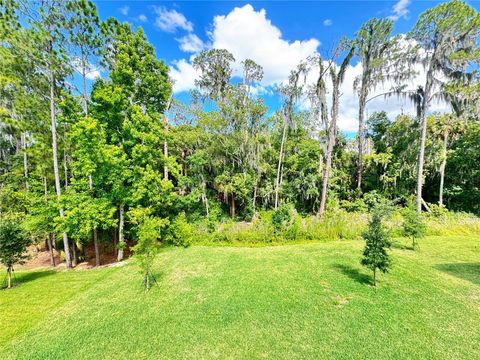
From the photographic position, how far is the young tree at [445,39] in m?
10.4

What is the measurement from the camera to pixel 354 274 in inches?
229

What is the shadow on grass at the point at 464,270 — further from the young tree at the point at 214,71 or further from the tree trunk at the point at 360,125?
the young tree at the point at 214,71

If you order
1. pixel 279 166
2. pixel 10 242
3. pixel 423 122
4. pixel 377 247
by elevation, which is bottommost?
pixel 10 242

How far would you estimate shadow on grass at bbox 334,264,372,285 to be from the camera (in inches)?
212

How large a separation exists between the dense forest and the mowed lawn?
1.66 m

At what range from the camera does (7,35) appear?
772cm

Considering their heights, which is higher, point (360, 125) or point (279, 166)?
point (360, 125)

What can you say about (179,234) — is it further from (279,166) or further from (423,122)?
(423,122)

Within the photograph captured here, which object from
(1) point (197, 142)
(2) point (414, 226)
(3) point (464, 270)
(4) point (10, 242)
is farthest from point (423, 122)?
(4) point (10, 242)

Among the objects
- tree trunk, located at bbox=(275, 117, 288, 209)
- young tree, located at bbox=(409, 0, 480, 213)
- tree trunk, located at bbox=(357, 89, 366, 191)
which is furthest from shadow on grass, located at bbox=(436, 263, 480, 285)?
tree trunk, located at bbox=(275, 117, 288, 209)

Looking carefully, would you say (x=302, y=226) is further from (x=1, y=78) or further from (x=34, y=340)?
(x=1, y=78)

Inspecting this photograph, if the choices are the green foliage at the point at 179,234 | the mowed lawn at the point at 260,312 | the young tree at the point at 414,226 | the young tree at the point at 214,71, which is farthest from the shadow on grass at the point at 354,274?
the young tree at the point at 214,71

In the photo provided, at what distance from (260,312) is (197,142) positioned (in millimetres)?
11749

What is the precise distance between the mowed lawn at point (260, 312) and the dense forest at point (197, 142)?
5.44ft
